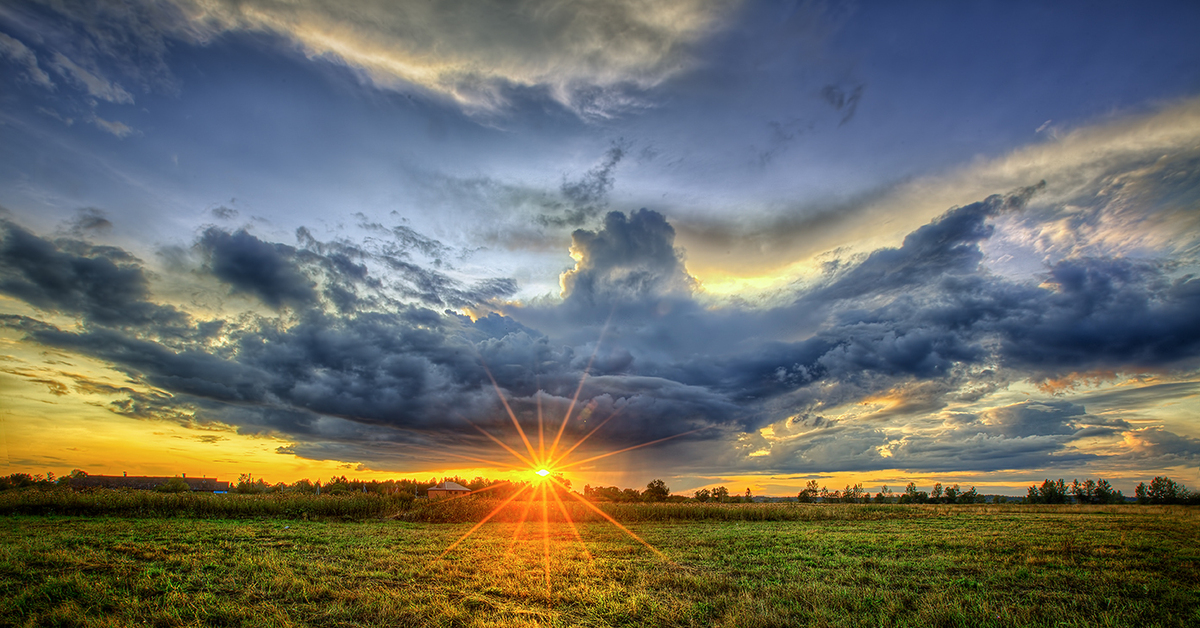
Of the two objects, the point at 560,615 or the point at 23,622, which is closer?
the point at 23,622

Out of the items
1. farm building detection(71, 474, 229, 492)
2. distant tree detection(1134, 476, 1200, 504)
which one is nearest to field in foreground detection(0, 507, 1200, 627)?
farm building detection(71, 474, 229, 492)

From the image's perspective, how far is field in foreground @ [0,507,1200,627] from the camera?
10.6 meters

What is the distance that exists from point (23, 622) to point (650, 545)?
2230 cm

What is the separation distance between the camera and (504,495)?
59.2 m

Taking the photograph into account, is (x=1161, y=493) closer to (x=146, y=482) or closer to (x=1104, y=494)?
(x=1104, y=494)

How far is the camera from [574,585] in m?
13.8

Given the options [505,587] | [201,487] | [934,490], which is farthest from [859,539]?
[934,490]

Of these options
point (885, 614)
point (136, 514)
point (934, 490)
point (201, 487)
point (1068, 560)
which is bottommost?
point (934, 490)

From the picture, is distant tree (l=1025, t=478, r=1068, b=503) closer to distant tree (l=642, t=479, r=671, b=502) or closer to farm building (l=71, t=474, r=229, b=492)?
distant tree (l=642, t=479, r=671, b=502)

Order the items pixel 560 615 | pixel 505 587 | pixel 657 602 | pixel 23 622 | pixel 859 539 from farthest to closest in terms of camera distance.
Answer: pixel 859 539 → pixel 505 587 → pixel 657 602 → pixel 560 615 → pixel 23 622

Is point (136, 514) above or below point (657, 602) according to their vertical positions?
below

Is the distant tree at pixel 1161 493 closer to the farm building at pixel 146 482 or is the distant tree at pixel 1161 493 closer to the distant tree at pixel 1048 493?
the distant tree at pixel 1048 493

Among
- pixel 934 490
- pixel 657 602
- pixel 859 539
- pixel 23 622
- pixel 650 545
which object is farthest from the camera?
pixel 934 490

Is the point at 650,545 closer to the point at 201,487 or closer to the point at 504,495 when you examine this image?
the point at 504,495
